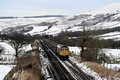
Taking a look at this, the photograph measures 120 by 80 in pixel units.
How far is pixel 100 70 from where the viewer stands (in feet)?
65.1

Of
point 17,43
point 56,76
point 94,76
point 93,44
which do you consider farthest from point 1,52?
point 94,76

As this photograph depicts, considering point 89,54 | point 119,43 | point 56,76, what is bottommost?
point 119,43

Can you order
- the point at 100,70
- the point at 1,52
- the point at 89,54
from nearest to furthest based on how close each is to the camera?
the point at 100,70, the point at 89,54, the point at 1,52

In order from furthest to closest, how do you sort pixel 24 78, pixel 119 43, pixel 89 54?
pixel 119 43, pixel 89 54, pixel 24 78

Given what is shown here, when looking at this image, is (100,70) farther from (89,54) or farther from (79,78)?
(89,54)

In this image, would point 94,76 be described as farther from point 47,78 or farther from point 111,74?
point 47,78

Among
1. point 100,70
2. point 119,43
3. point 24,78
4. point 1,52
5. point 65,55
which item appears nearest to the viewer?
point 24,78

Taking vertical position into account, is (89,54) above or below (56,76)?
below

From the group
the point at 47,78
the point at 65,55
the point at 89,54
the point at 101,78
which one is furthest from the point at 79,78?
the point at 89,54

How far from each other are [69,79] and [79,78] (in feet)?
4.15

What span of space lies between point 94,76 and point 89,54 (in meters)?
19.6

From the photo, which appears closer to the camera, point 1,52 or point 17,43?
point 17,43

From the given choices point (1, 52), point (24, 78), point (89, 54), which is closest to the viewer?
point (24, 78)

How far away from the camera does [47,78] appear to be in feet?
58.0
